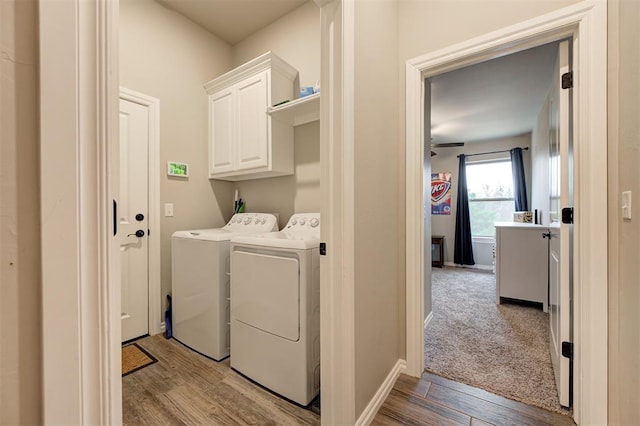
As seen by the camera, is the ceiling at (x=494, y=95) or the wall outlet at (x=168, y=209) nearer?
the wall outlet at (x=168, y=209)

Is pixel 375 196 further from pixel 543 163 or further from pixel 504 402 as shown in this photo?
pixel 543 163

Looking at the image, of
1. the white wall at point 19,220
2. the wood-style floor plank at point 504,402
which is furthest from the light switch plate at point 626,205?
the white wall at point 19,220

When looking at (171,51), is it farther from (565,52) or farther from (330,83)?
(565,52)

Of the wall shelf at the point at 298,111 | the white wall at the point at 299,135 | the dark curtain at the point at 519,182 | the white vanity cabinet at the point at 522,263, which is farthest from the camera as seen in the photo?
the dark curtain at the point at 519,182

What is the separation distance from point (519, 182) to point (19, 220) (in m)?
6.24

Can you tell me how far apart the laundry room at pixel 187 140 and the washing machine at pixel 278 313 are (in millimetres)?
278

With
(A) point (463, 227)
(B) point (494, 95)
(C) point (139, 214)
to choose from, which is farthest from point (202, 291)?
(A) point (463, 227)

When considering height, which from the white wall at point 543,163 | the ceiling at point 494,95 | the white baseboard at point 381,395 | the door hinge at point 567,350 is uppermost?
the ceiling at point 494,95

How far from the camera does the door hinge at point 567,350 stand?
1.45 meters

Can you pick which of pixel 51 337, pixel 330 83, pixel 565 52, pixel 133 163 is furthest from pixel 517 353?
pixel 133 163

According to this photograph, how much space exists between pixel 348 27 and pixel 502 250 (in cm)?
318

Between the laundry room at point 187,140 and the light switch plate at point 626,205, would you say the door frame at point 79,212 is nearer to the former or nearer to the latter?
the laundry room at point 187,140

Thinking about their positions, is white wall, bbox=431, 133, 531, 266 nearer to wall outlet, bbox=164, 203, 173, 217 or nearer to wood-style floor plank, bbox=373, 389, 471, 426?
wood-style floor plank, bbox=373, 389, 471, 426

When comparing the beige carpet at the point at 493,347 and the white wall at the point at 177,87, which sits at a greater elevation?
the white wall at the point at 177,87
